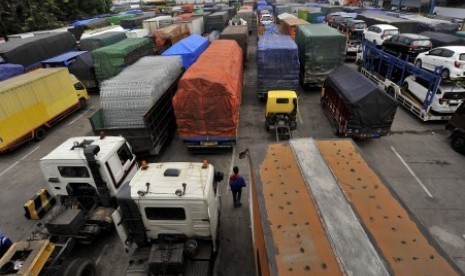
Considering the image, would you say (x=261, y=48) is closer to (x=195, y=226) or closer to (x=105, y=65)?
(x=105, y=65)

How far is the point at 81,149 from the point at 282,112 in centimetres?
968

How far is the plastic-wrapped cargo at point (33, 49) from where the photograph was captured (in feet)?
71.9

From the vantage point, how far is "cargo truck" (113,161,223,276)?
20.6ft

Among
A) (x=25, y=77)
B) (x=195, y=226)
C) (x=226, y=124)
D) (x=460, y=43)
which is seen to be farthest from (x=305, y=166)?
(x=460, y=43)

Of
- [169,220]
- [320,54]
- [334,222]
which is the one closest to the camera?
[334,222]

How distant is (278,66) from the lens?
16.7m

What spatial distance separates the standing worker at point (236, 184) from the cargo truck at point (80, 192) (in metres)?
3.68

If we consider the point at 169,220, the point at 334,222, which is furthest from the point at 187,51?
the point at 334,222

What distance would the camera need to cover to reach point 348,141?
703 centimetres

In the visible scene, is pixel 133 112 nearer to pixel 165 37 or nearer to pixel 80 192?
pixel 80 192

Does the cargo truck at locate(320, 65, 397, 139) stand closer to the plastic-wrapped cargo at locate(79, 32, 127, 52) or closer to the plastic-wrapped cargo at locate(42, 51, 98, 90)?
the plastic-wrapped cargo at locate(42, 51, 98, 90)

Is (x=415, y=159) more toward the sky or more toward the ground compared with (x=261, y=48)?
more toward the ground

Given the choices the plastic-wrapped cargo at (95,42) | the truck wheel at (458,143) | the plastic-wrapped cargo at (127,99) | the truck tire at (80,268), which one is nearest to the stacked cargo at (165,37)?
the plastic-wrapped cargo at (95,42)

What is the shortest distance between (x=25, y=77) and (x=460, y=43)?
28772 mm
